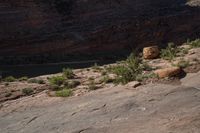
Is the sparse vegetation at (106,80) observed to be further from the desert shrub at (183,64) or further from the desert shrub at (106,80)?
the desert shrub at (183,64)

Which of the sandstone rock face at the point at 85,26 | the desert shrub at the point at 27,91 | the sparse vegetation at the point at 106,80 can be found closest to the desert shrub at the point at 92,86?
the sparse vegetation at the point at 106,80

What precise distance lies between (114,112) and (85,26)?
16646 mm

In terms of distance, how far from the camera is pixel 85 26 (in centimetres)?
2591

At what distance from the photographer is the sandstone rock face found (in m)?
23.1

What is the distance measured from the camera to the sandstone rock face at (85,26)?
23078 millimetres

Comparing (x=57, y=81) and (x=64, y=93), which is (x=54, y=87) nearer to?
(x=57, y=81)

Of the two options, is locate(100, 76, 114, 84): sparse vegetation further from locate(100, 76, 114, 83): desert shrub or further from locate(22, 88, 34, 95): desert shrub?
locate(22, 88, 34, 95): desert shrub

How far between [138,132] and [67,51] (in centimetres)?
1585

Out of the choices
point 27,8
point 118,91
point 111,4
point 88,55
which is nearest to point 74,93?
point 118,91

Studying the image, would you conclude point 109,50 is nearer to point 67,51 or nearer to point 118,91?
point 67,51

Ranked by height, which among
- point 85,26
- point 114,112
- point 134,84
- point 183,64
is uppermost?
point 85,26

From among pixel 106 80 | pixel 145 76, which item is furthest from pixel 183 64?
pixel 106 80

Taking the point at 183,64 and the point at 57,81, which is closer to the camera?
the point at 57,81

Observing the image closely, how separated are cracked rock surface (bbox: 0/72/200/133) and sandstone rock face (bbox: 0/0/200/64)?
427 inches
